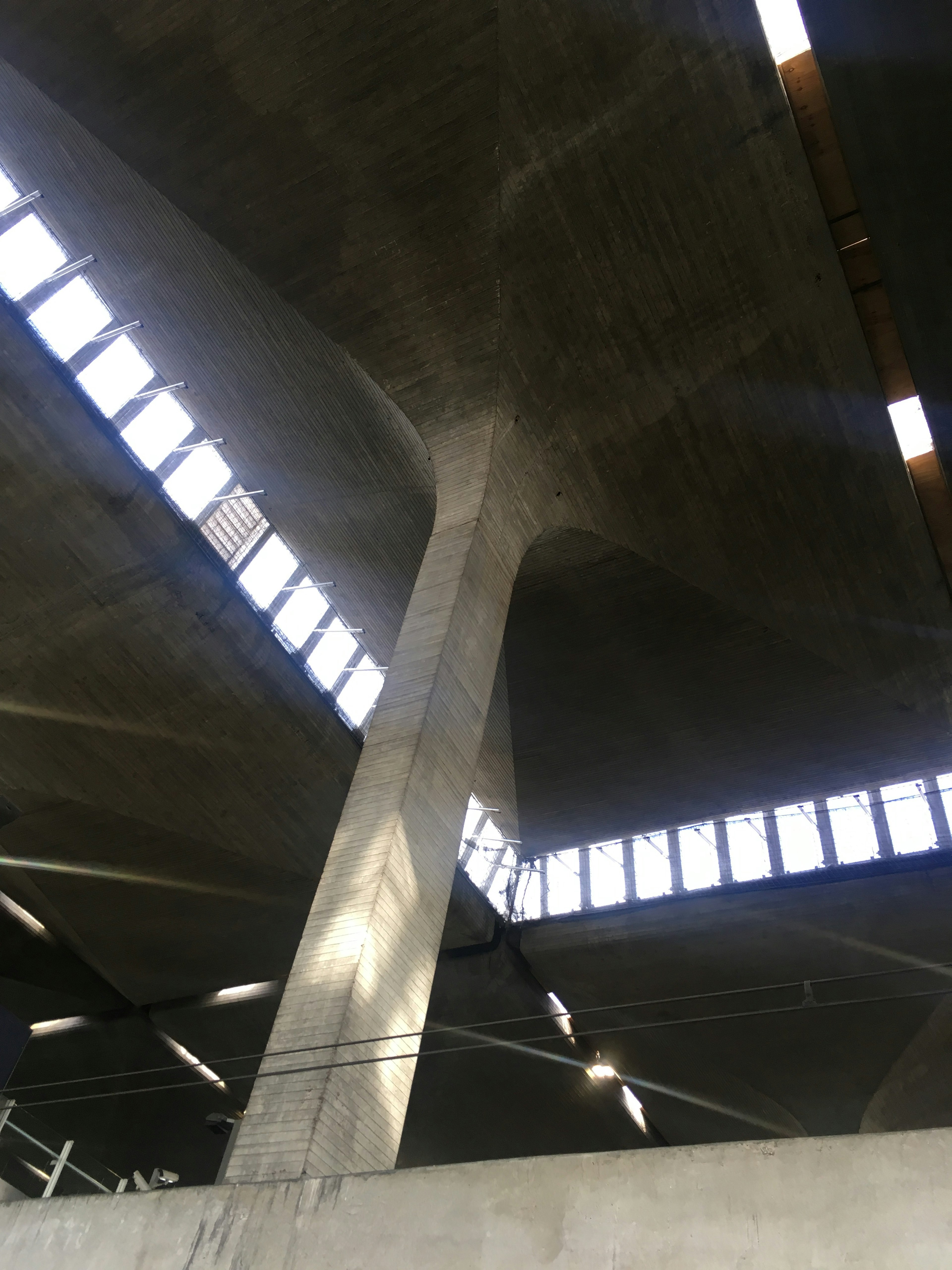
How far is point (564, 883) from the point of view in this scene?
63.5 ft

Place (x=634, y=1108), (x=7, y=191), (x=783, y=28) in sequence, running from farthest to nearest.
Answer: (x=634, y=1108) → (x=7, y=191) → (x=783, y=28)

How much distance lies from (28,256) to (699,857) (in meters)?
14.5

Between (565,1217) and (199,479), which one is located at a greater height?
(199,479)

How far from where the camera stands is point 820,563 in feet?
48.4

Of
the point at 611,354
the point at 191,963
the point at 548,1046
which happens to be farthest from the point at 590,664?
the point at 191,963

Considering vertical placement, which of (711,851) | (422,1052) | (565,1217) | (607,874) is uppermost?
(711,851)

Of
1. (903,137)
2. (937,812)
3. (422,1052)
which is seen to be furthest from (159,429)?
(937,812)

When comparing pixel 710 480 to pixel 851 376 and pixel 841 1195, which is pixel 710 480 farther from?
pixel 841 1195

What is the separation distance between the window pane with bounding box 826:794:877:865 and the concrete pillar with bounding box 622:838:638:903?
3.68 m

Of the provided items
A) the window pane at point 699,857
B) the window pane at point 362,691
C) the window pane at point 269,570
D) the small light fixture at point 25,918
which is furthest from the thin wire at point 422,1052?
the small light fixture at point 25,918

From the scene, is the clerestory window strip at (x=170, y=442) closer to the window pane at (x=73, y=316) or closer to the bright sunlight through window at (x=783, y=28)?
the window pane at (x=73, y=316)

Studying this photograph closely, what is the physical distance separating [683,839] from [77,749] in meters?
10.9

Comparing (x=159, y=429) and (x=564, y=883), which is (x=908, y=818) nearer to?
(x=564, y=883)

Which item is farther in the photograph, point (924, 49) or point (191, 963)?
point (191, 963)
